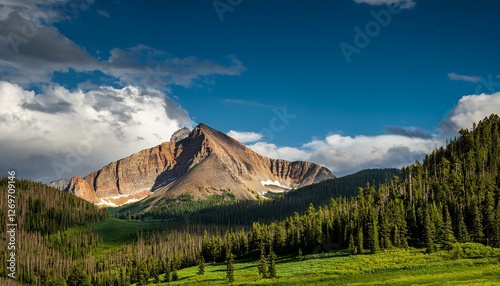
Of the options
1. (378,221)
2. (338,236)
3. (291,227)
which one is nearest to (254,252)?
(291,227)

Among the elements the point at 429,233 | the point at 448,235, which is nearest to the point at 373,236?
the point at 429,233

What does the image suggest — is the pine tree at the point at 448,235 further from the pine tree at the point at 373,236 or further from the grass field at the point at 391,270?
the pine tree at the point at 373,236

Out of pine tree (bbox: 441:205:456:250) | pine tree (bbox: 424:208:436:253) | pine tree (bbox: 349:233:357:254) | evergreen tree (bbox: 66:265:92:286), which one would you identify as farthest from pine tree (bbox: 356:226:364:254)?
evergreen tree (bbox: 66:265:92:286)

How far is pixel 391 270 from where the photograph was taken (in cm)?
11462

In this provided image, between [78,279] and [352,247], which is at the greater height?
[352,247]

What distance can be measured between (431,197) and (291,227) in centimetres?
5411

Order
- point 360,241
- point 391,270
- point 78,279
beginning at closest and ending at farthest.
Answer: point 391,270 → point 360,241 → point 78,279

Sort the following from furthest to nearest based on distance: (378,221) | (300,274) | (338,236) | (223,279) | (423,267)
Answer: (338,236), (378,221), (223,279), (300,274), (423,267)

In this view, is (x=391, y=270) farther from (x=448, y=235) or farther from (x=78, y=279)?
(x=78, y=279)

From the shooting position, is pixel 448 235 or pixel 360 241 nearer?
pixel 448 235

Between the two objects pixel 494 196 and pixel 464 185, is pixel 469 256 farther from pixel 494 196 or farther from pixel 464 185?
pixel 464 185

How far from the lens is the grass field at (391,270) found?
10031cm

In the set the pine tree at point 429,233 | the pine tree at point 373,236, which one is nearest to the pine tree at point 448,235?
the pine tree at point 429,233

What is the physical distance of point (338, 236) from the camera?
170875mm
